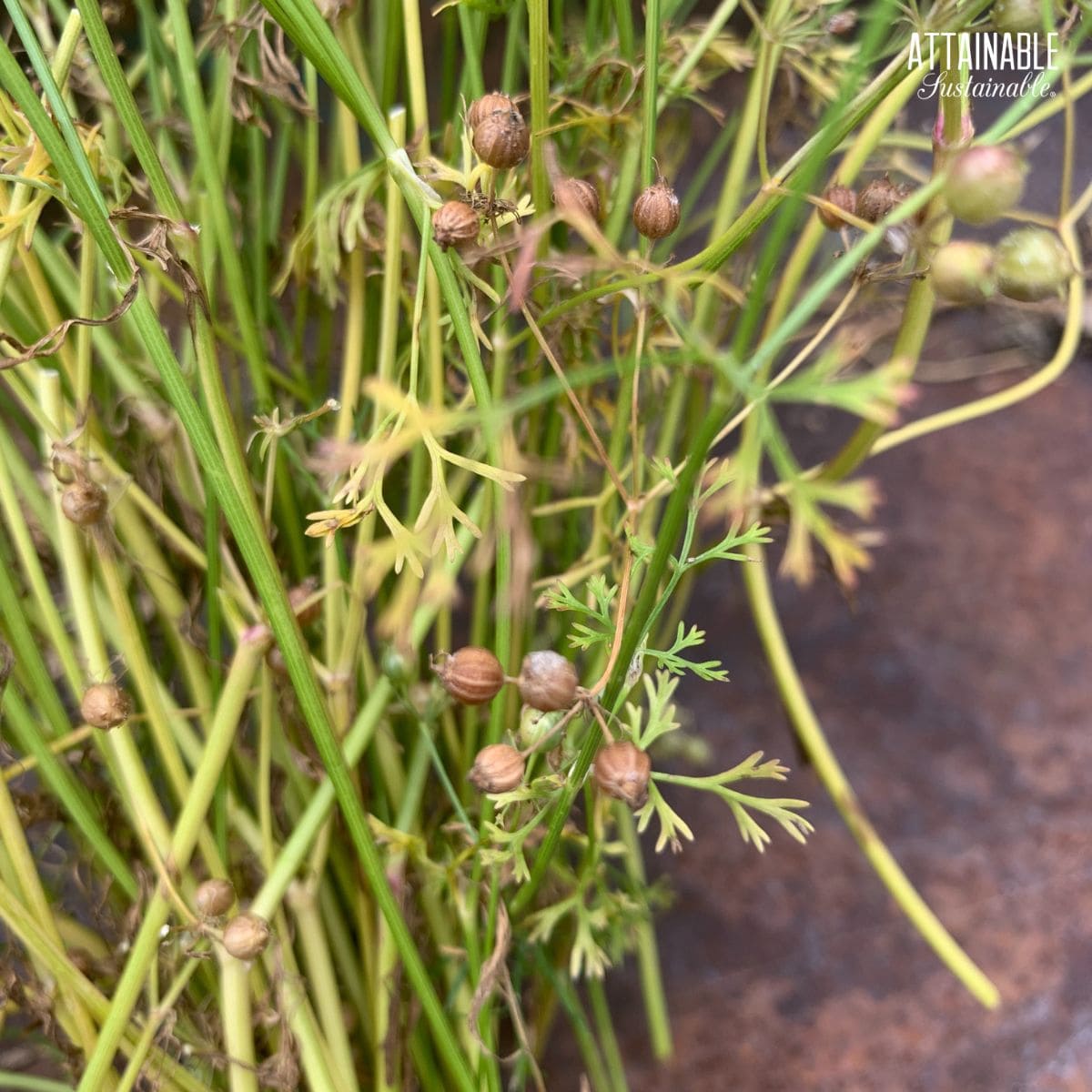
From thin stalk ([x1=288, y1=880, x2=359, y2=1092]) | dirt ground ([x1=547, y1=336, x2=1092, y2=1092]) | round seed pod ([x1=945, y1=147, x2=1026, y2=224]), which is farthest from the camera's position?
dirt ground ([x1=547, y1=336, x2=1092, y2=1092])

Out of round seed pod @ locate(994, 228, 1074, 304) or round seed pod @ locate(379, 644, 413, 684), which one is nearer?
round seed pod @ locate(994, 228, 1074, 304)

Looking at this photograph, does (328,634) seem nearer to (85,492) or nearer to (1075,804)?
(85,492)

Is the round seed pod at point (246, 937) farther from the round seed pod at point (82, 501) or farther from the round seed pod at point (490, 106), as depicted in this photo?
the round seed pod at point (490, 106)

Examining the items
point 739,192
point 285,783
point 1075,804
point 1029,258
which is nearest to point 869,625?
point 1075,804

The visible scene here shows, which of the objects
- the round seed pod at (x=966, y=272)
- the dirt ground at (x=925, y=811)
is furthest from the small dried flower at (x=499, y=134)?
the dirt ground at (x=925, y=811)

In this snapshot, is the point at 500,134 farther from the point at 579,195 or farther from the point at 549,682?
the point at 549,682

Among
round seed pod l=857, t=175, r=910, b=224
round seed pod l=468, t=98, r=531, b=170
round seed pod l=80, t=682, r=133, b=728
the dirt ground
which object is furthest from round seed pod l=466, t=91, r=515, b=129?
the dirt ground

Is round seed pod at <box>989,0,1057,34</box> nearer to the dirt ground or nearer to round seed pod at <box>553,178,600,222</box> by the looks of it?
round seed pod at <box>553,178,600,222</box>
